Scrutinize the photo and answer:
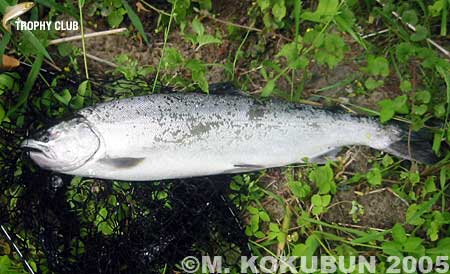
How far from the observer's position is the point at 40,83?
9.69ft

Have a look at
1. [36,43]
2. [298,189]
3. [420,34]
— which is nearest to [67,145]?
[36,43]

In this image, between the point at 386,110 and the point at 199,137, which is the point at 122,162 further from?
the point at 386,110

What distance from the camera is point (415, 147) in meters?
2.88

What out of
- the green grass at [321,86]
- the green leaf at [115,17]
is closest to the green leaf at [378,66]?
the green grass at [321,86]

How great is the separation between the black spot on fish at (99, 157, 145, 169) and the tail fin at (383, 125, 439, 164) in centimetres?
132

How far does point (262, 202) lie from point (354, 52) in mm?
1019

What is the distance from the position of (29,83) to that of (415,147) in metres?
2.09

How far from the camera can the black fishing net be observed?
9.30 ft

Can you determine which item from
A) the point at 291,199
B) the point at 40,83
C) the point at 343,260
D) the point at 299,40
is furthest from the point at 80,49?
the point at 343,260

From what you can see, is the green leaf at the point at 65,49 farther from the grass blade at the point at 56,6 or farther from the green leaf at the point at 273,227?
the green leaf at the point at 273,227

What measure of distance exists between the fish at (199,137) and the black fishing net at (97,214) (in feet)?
0.57

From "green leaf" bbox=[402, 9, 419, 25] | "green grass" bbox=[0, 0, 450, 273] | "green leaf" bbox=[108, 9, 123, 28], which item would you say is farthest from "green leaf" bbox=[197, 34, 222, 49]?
"green leaf" bbox=[402, 9, 419, 25]

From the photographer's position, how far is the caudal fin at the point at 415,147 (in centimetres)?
287

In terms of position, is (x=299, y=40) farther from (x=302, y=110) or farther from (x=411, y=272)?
(x=411, y=272)
